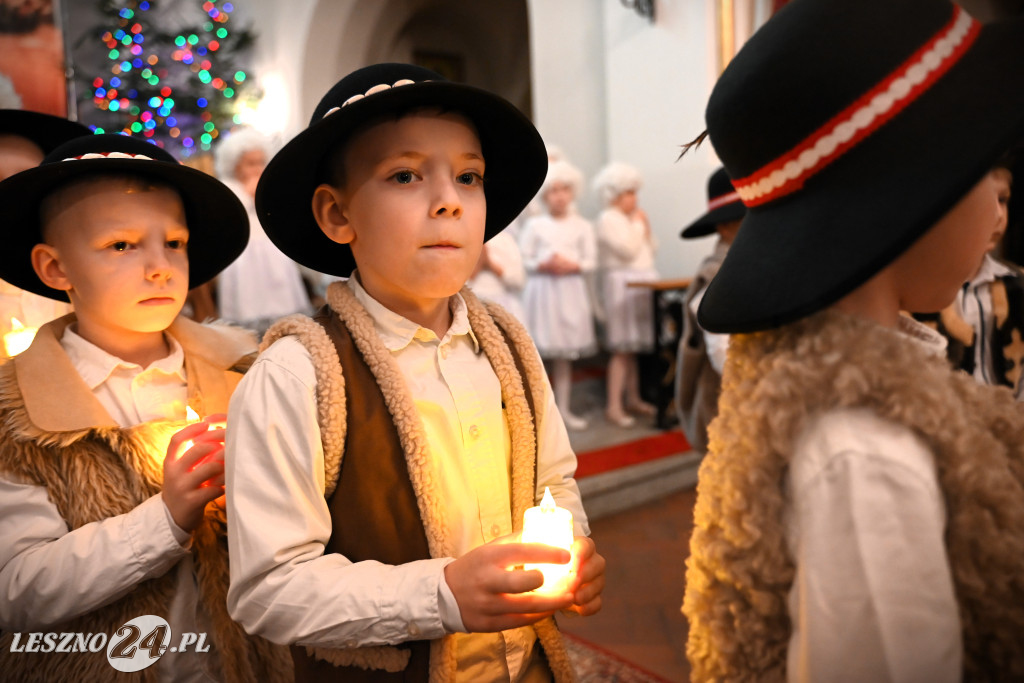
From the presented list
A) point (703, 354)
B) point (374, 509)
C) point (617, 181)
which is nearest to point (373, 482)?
point (374, 509)

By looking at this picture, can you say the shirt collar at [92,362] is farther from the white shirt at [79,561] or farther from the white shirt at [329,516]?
the white shirt at [329,516]

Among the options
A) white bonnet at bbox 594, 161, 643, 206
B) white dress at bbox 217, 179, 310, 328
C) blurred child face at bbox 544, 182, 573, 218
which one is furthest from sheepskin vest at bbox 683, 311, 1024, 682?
white bonnet at bbox 594, 161, 643, 206

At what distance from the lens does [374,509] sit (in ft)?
3.17

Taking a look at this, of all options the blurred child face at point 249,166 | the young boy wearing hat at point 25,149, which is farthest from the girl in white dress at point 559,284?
Result: the young boy wearing hat at point 25,149

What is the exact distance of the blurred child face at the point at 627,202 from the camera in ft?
17.3

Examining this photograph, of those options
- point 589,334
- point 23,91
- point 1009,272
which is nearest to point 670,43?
point 589,334

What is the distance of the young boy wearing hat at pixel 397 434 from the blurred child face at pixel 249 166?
3594mm

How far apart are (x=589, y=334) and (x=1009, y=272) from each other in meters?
3.23

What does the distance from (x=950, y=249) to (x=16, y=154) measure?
211 centimetres

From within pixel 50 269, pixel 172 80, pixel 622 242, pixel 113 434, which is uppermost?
pixel 172 80

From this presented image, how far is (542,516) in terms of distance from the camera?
0.87 metres

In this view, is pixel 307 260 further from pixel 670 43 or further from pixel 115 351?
pixel 670 43

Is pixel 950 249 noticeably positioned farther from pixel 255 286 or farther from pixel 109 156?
pixel 255 286

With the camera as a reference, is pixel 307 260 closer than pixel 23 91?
Yes
